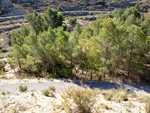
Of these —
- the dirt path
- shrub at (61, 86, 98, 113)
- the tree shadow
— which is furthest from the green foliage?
shrub at (61, 86, 98, 113)

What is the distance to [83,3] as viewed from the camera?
82.8 meters

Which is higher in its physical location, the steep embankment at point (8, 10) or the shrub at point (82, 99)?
the steep embankment at point (8, 10)

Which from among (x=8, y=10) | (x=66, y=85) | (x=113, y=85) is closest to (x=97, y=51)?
(x=113, y=85)

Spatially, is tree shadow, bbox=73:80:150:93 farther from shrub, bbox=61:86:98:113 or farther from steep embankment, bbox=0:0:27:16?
steep embankment, bbox=0:0:27:16

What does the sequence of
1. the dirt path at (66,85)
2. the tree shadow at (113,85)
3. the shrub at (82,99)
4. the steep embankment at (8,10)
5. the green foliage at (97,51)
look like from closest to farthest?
1. the shrub at (82,99)
2. the dirt path at (66,85)
3. the tree shadow at (113,85)
4. the green foliage at (97,51)
5. the steep embankment at (8,10)

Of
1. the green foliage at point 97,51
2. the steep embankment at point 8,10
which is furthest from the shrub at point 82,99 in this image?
the steep embankment at point 8,10

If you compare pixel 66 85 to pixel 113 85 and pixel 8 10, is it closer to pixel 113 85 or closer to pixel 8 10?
pixel 113 85

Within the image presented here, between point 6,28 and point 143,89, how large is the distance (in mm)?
46673

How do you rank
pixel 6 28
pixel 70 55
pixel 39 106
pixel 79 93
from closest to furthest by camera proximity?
pixel 79 93 → pixel 39 106 → pixel 70 55 → pixel 6 28

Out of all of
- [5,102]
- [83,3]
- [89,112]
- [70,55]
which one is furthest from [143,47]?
[83,3]

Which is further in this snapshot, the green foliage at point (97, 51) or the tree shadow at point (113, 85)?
the green foliage at point (97, 51)

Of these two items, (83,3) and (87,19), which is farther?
(83,3)

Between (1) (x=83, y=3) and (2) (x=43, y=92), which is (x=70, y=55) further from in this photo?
(1) (x=83, y=3)

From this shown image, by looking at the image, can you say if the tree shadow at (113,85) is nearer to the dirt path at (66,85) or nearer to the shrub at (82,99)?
the dirt path at (66,85)
